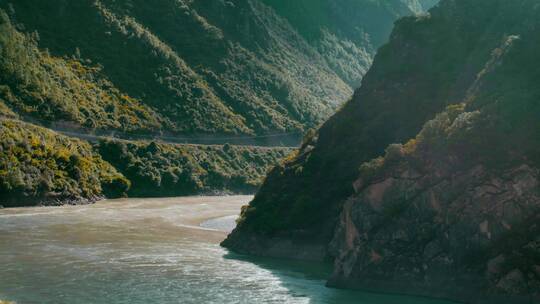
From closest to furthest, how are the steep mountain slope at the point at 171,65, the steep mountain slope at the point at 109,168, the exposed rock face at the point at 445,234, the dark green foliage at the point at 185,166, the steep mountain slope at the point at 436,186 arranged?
the exposed rock face at the point at 445,234 → the steep mountain slope at the point at 436,186 → the steep mountain slope at the point at 109,168 → the dark green foliage at the point at 185,166 → the steep mountain slope at the point at 171,65

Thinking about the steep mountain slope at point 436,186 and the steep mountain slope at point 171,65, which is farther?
the steep mountain slope at point 171,65

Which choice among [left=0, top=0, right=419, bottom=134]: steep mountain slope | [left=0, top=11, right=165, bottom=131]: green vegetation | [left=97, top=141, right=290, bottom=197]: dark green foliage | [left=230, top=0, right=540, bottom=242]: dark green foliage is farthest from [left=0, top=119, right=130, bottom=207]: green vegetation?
[left=230, top=0, right=540, bottom=242]: dark green foliage

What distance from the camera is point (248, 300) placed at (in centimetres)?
4222

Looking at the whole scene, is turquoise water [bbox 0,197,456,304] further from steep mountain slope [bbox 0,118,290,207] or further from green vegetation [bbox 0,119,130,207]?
steep mountain slope [bbox 0,118,290,207]

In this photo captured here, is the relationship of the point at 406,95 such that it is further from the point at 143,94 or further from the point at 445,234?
the point at 143,94

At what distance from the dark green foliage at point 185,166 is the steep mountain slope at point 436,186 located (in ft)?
159

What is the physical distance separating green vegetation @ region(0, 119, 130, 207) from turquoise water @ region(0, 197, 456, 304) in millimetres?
11064

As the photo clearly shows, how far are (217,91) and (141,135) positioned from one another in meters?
34.0

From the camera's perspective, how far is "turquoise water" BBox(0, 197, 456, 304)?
140 feet

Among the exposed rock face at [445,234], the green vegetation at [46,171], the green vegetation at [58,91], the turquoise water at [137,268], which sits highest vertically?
the green vegetation at [58,91]

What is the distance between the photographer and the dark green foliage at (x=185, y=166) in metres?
118

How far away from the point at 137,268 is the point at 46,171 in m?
48.8

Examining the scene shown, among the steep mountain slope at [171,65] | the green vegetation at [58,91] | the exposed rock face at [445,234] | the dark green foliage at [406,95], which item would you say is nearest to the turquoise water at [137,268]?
the exposed rock face at [445,234]

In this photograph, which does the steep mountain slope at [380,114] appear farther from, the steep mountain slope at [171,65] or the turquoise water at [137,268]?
the steep mountain slope at [171,65]
